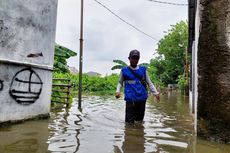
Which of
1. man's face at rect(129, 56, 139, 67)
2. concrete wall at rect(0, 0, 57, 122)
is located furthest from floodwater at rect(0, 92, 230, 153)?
man's face at rect(129, 56, 139, 67)

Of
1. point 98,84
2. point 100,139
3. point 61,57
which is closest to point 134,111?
point 100,139

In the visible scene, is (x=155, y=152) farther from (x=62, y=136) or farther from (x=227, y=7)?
(x=227, y=7)

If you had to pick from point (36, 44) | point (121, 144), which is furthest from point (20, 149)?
point (36, 44)

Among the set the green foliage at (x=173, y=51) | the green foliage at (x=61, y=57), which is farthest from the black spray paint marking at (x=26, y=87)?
the green foliage at (x=173, y=51)

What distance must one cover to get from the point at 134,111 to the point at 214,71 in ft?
7.87

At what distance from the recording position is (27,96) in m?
8.01

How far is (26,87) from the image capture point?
7934 mm

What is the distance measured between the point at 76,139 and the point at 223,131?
2.52m

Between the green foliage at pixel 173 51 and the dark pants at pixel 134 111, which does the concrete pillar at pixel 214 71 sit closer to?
the dark pants at pixel 134 111

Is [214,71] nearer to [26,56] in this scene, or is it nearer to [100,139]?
[100,139]

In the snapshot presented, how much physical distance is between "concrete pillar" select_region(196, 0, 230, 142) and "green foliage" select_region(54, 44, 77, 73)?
401 inches

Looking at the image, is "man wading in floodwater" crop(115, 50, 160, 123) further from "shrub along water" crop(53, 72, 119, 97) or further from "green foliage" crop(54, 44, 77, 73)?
"shrub along water" crop(53, 72, 119, 97)

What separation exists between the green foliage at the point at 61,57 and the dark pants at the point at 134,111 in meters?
8.35

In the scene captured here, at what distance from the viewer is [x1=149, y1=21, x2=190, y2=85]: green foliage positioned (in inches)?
1930
